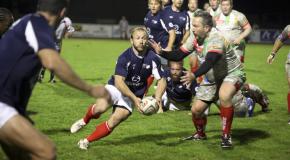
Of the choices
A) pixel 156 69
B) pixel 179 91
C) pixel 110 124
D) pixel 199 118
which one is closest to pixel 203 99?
pixel 199 118

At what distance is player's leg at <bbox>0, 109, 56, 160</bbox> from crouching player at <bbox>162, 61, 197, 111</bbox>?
21.5 ft

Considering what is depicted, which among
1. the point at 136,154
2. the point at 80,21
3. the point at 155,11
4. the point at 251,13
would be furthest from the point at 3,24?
the point at 251,13

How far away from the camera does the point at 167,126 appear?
8.92 metres

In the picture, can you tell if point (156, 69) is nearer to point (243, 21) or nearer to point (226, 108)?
point (226, 108)


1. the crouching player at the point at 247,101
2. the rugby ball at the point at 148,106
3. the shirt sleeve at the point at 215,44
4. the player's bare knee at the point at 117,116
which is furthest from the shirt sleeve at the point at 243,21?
the player's bare knee at the point at 117,116

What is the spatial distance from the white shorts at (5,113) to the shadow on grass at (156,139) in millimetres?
3496

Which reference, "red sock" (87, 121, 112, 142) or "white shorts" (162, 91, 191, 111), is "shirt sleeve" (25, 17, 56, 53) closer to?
"red sock" (87, 121, 112, 142)

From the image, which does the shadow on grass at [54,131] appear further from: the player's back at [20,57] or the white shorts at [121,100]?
the player's back at [20,57]

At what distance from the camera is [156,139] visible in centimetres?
791

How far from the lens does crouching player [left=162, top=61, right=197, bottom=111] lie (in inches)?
416

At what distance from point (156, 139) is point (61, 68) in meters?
4.25

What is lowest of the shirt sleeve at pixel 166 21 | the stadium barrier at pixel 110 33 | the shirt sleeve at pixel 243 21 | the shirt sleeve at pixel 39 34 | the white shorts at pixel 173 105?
the stadium barrier at pixel 110 33

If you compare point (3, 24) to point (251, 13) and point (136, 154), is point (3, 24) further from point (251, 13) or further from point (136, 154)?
point (251, 13)

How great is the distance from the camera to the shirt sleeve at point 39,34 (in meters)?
3.99
